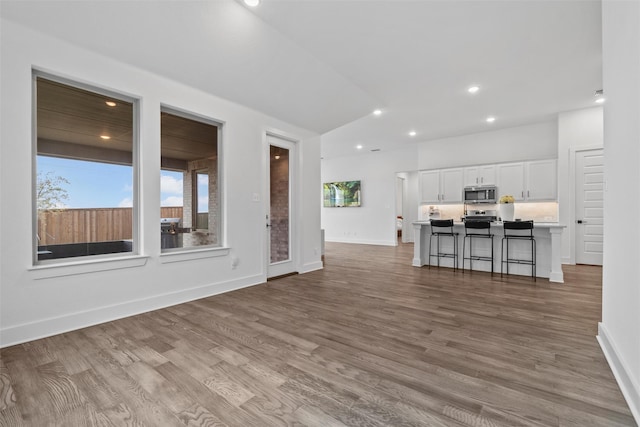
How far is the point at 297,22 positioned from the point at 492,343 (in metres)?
3.52

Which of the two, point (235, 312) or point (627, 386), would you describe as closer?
point (627, 386)

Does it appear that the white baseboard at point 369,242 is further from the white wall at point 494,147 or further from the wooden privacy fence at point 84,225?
the wooden privacy fence at point 84,225

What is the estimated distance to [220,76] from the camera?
368cm

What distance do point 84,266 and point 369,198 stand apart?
26.7 ft

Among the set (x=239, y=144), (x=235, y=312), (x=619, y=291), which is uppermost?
(x=239, y=144)

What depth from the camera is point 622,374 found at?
1817 millimetres

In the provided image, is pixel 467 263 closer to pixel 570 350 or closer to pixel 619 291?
pixel 570 350

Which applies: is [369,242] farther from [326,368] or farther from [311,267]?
[326,368]

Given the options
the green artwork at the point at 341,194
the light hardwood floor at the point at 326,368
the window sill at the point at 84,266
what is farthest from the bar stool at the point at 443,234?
the window sill at the point at 84,266

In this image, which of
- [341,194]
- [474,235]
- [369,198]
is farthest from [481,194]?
[341,194]

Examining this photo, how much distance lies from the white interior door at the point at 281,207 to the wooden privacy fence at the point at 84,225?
6.98 feet

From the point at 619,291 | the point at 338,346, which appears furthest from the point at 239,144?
the point at 619,291

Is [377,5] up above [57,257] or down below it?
above

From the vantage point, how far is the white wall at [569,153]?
6.02 meters
